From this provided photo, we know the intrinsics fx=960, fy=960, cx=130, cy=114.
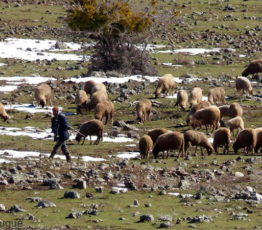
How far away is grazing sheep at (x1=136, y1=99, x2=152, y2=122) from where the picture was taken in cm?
3741

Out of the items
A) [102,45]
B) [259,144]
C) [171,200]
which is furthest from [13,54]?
[171,200]

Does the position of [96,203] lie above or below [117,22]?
below

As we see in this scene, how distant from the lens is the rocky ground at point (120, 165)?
22.0 meters

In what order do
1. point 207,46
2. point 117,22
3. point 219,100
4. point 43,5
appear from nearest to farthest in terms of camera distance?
point 219,100
point 117,22
point 207,46
point 43,5

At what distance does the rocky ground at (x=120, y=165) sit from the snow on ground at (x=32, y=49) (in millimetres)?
132

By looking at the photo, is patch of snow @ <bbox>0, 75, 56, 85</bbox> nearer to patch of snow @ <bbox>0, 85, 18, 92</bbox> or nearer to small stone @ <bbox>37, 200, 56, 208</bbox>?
patch of snow @ <bbox>0, 85, 18, 92</bbox>

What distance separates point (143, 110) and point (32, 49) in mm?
21700

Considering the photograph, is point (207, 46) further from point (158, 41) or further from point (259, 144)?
point (259, 144)

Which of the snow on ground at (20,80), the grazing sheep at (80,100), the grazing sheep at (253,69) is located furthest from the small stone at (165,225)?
the grazing sheep at (253,69)

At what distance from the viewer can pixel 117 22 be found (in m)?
49.4

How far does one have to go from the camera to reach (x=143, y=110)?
37625 mm

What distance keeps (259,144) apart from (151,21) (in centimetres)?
2008

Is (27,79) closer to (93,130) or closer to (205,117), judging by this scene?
(205,117)

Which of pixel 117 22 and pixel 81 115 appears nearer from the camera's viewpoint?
pixel 81 115
